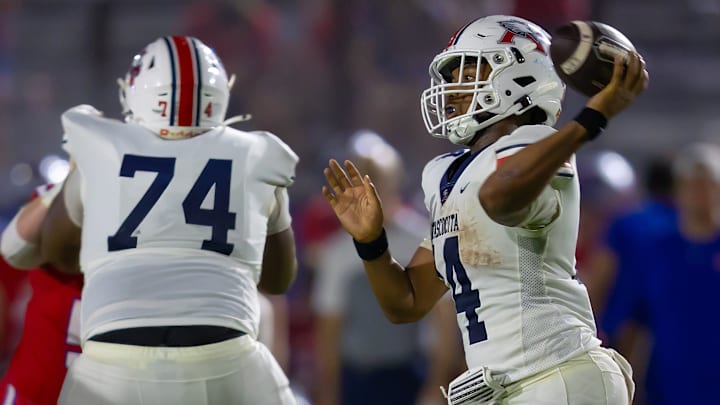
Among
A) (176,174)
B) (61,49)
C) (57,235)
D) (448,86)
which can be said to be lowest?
(61,49)

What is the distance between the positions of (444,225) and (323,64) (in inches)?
191

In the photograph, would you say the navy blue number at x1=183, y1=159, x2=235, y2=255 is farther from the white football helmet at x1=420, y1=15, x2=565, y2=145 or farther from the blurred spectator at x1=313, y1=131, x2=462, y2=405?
the blurred spectator at x1=313, y1=131, x2=462, y2=405

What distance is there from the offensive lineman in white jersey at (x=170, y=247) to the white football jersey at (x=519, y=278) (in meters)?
0.67

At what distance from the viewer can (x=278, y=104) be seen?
26.4 ft

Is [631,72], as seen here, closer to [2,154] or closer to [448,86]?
[448,86]

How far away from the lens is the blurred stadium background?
311 inches

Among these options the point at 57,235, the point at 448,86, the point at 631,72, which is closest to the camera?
the point at 631,72

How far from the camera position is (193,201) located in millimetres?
3570

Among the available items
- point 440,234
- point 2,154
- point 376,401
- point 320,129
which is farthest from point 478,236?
point 2,154

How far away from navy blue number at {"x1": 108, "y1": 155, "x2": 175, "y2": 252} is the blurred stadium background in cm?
404

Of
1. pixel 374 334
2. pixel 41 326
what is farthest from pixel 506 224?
pixel 374 334

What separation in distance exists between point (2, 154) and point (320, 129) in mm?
1960

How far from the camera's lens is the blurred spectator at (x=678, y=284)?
20.2ft

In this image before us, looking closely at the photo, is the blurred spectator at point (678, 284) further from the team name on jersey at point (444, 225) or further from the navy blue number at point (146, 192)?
the navy blue number at point (146, 192)
